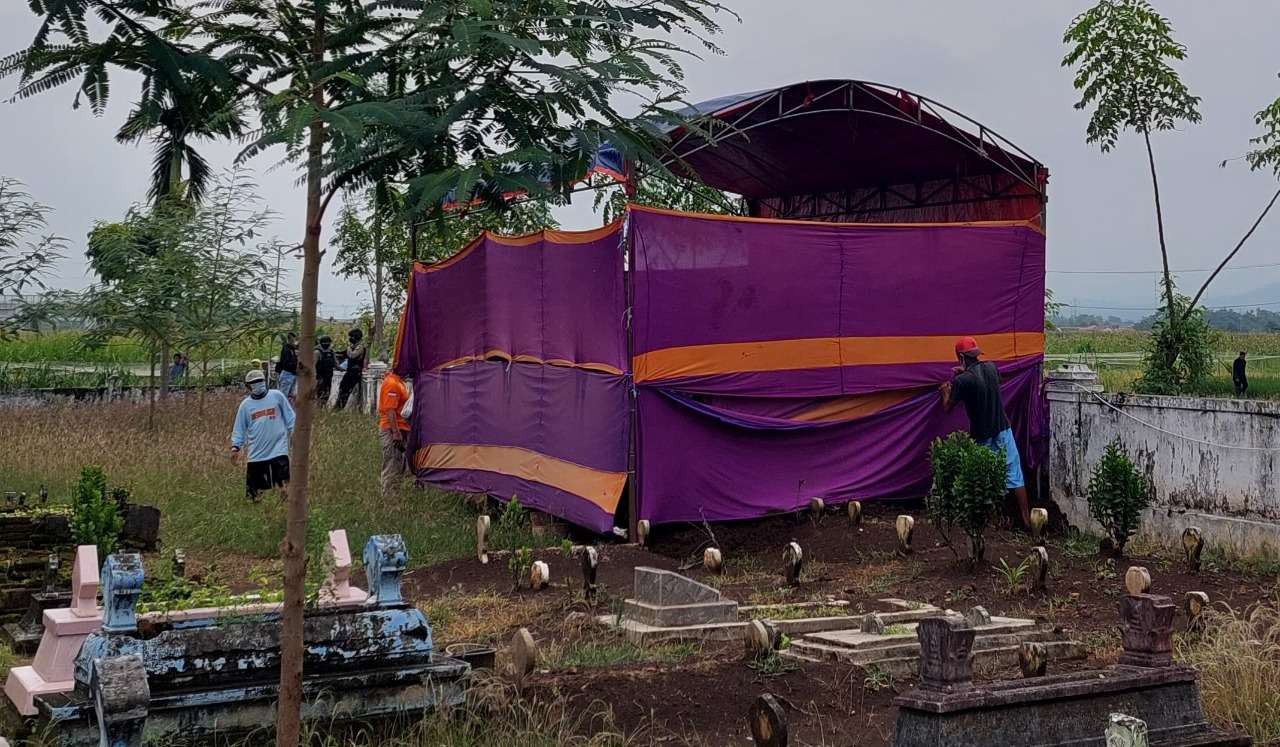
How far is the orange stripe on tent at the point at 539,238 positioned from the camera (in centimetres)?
1194

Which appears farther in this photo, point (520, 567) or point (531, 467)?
point (531, 467)

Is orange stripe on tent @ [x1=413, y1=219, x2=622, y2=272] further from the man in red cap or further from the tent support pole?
the man in red cap

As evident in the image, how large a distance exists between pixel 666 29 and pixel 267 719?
3.38 meters

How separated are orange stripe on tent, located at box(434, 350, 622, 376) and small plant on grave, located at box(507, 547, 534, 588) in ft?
6.88

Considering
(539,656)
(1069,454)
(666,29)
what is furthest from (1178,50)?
(666,29)

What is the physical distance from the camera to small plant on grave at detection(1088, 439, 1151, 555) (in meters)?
11.0

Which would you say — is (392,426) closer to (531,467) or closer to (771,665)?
(531,467)

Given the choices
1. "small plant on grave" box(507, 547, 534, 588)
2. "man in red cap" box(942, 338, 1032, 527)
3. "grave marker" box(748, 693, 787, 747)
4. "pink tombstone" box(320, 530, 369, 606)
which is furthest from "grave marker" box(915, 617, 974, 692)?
"man in red cap" box(942, 338, 1032, 527)

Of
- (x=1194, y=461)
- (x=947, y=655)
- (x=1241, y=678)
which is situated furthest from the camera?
(x=1194, y=461)

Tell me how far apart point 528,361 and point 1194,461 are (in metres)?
6.47

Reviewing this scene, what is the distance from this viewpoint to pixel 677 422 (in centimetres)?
1190

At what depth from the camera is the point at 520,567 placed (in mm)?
10305

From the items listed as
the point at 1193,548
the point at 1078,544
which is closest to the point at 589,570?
the point at 1193,548

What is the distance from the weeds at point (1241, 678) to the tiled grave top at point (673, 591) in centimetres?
289
